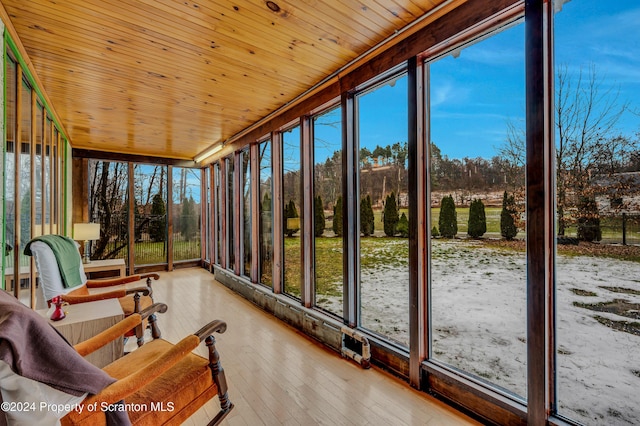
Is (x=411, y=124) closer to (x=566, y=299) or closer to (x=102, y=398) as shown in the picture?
(x=566, y=299)

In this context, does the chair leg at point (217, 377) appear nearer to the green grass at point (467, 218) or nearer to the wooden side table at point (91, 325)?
the wooden side table at point (91, 325)

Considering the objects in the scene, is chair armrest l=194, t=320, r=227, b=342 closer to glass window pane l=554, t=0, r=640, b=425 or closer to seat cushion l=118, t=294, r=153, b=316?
→ seat cushion l=118, t=294, r=153, b=316

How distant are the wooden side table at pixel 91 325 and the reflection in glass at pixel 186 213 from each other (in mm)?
5075

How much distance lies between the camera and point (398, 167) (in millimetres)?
2691

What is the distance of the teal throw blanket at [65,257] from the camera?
257 centimetres

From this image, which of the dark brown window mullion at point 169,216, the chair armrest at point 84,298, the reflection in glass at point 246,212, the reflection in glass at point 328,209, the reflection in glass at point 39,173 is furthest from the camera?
the dark brown window mullion at point 169,216

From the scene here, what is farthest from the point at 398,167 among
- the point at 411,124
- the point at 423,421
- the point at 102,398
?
the point at 102,398

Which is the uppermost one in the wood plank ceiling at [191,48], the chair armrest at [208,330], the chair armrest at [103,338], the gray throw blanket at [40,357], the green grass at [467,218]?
the wood plank ceiling at [191,48]

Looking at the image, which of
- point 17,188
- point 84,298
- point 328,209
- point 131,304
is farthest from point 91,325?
point 328,209

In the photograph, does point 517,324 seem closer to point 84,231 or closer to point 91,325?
point 91,325

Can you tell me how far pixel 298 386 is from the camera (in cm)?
240

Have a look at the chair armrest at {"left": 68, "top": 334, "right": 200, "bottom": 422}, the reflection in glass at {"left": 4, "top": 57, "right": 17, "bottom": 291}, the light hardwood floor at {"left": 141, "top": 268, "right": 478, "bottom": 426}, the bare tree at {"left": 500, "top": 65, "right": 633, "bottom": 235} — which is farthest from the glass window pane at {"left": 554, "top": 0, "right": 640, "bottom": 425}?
the reflection in glass at {"left": 4, "top": 57, "right": 17, "bottom": 291}

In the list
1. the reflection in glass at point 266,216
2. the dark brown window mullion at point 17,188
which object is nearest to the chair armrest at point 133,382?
the dark brown window mullion at point 17,188

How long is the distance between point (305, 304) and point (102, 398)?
256 centimetres
